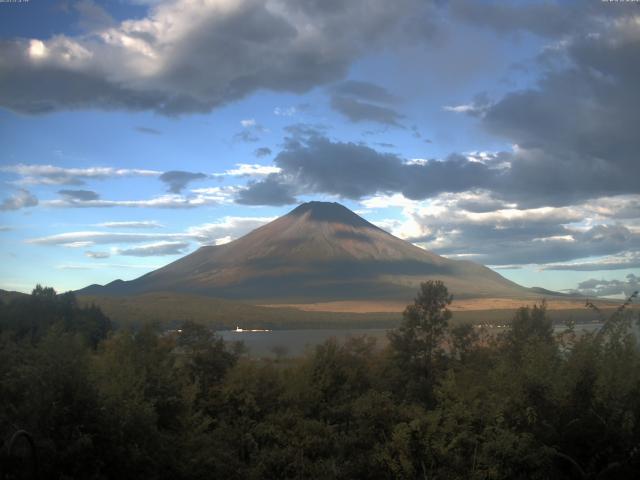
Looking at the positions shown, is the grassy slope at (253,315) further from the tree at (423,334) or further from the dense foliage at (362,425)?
the dense foliage at (362,425)

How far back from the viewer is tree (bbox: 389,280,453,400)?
42716 mm

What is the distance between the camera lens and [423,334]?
45.5 m

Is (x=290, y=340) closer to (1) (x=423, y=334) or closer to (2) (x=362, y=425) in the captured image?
(1) (x=423, y=334)

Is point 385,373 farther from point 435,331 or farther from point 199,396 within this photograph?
point 199,396

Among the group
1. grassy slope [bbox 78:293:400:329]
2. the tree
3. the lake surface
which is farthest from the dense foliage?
grassy slope [bbox 78:293:400:329]

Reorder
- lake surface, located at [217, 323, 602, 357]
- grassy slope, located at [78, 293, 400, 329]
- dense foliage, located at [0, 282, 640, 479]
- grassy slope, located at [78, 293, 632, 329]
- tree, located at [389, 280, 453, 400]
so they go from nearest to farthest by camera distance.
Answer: dense foliage, located at [0, 282, 640, 479] → tree, located at [389, 280, 453, 400] → lake surface, located at [217, 323, 602, 357] → grassy slope, located at [78, 293, 632, 329] → grassy slope, located at [78, 293, 400, 329]

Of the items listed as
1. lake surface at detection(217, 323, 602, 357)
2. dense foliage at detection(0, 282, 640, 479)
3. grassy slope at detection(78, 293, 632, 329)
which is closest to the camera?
dense foliage at detection(0, 282, 640, 479)

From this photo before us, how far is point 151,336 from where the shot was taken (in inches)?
1345

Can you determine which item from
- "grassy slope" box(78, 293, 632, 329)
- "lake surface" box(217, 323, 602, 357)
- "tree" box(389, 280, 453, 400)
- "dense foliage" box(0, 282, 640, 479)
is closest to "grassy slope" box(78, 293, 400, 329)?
"grassy slope" box(78, 293, 632, 329)

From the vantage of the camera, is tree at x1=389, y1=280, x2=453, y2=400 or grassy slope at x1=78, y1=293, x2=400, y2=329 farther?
grassy slope at x1=78, y1=293, x2=400, y2=329

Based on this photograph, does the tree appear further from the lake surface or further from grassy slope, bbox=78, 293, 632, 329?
grassy slope, bbox=78, 293, 632, 329

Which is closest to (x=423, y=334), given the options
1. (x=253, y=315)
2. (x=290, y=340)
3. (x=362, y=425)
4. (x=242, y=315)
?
(x=362, y=425)

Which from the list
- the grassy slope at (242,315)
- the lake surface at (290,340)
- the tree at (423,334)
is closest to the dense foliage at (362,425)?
the lake surface at (290,340)

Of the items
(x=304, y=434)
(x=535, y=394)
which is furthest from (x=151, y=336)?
(x=535, y=394)
